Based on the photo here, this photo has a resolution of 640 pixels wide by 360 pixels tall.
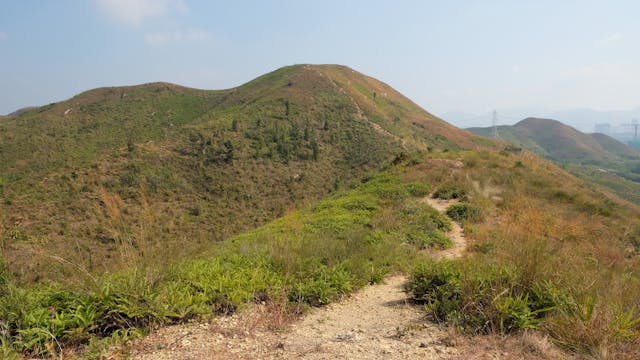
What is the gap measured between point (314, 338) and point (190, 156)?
27392 millimetres

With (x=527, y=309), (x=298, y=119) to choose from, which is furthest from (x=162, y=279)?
(x=298, y=119)

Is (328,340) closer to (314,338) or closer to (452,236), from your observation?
(314,338)

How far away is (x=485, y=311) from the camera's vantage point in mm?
2973

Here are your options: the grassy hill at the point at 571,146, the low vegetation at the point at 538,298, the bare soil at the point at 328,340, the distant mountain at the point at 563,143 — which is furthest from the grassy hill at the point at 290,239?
the distant mountain at the point at 563,143

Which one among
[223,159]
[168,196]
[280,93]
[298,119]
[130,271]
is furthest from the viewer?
[280,93]

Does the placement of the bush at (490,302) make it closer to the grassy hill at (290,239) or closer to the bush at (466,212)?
the grassy hill at (290,239)

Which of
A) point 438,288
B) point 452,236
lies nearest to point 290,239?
point 438,288

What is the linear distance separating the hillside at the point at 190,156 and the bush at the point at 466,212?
6840 mm

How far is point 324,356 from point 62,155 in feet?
123

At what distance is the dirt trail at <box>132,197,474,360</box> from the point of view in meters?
2.67

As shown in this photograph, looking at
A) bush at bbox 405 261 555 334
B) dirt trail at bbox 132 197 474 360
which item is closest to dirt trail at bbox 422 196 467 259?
bush at bbox 405 261 555 334

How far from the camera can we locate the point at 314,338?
302cm

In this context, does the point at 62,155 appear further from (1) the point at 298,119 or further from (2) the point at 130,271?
(2) the point at 130,271

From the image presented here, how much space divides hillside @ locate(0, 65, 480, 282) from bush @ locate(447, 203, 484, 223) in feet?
22.4
